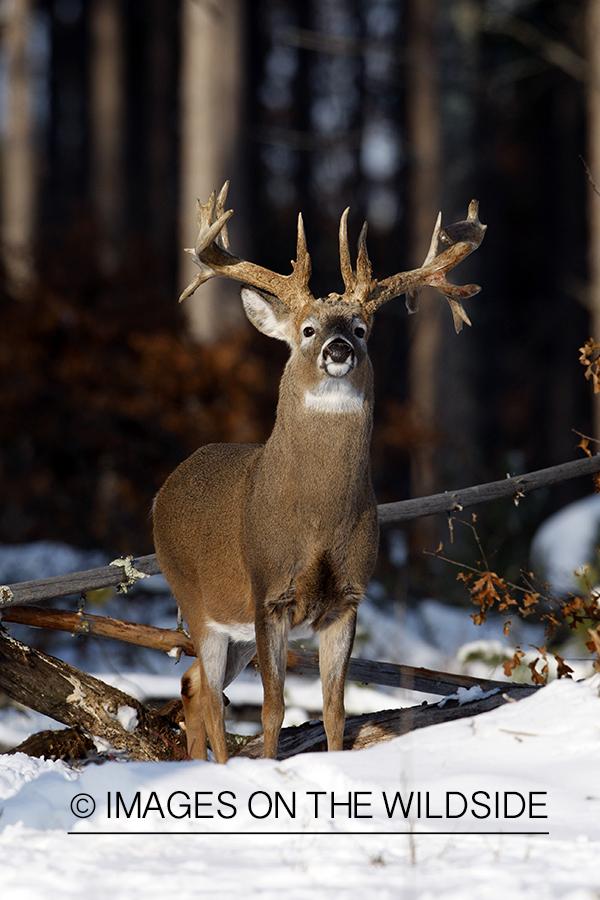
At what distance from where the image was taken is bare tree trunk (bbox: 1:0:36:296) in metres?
18.2

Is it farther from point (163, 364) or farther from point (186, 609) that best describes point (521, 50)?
point (186, 609)

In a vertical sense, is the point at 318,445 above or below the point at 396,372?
below

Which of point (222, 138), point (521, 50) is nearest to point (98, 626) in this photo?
point (222, 138)

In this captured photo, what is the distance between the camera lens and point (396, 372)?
64.5 feet

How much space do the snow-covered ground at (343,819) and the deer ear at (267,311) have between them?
77.6 inches

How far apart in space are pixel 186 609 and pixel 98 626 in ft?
1.78

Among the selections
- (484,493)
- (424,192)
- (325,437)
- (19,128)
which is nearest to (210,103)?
(424,192)

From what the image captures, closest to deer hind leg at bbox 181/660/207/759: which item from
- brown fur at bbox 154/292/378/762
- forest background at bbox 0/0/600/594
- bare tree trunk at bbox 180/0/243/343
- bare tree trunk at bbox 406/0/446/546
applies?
brown fur at bbox 154/292/378/762

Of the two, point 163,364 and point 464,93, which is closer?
point 163,364

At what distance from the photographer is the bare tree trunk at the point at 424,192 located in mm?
11945

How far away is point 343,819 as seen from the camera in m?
3.31

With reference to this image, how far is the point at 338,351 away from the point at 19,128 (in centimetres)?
1575

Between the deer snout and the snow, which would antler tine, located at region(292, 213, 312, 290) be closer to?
the deer snout

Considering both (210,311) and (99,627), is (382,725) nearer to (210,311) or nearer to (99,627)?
(99,627)
